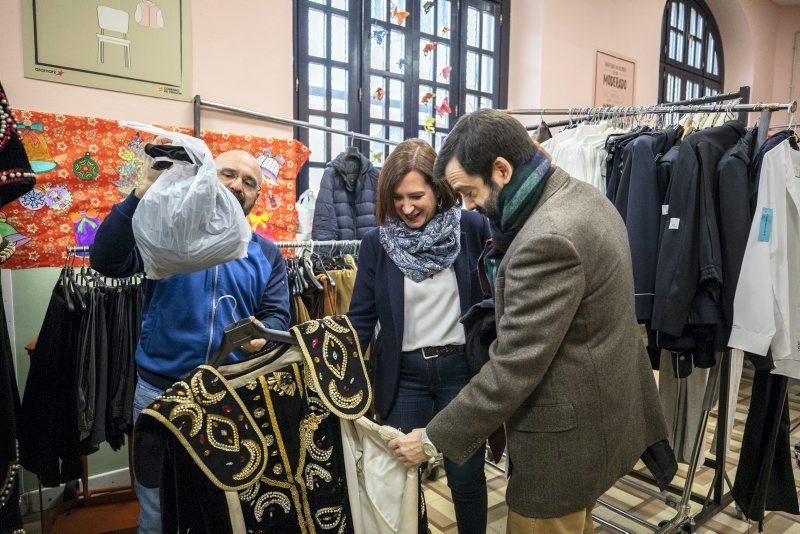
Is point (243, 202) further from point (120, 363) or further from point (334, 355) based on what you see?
point (120, 363)

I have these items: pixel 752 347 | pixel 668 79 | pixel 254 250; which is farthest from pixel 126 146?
pixel 668 79

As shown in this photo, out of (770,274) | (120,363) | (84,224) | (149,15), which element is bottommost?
(120,363)

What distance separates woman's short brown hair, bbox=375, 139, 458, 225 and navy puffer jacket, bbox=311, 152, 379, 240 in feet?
4.04

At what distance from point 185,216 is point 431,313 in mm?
789

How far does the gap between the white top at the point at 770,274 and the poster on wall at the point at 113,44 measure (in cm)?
251

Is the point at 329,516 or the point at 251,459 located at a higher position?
the point at 251,459

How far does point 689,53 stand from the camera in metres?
5.66

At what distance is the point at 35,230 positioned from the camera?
220 centimetres

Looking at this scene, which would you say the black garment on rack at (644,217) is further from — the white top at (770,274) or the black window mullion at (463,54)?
the black window mullion at (463,54)

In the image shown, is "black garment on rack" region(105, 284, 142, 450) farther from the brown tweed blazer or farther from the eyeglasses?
the brown tweed blazer

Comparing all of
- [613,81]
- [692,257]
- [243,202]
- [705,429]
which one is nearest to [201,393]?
[243,202]

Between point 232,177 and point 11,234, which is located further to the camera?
point 11,234

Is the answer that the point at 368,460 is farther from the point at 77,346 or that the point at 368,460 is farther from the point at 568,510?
the point at 77,346

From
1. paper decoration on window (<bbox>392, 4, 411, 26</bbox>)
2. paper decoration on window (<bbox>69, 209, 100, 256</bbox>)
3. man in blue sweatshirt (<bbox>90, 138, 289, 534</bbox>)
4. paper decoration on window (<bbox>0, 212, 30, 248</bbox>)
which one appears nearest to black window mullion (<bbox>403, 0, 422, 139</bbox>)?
paper decoration on window (<bbox>392, 4, 411, 26</bbox>)
